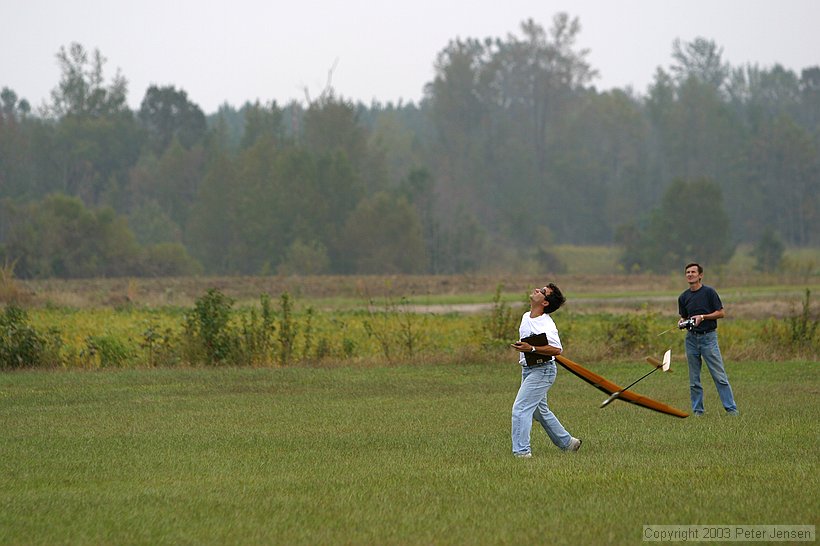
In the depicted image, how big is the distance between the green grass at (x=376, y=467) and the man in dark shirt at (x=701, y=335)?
0.56 meters

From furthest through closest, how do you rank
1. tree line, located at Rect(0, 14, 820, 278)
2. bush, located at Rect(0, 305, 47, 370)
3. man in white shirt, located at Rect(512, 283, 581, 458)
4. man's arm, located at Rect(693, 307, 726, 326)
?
tree line, located at Rect(0, 14, 820, 278)
bush, located at Rect(0, 305, 47, 370)
man's arm, located at Rect(693, 307, 726, 326)
man in white shirt, located at Rect(512, 283, 581, 458)

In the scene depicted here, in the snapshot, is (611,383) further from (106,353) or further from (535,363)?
(106,353)

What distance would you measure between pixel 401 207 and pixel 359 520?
251ft

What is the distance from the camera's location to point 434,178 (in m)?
116

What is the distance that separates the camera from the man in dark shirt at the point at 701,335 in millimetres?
15984

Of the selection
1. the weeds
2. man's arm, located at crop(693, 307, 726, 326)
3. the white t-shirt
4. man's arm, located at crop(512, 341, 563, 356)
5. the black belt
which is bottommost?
the weeds

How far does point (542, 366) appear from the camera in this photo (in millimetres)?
12391

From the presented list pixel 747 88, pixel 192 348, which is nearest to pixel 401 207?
pixel 192 348

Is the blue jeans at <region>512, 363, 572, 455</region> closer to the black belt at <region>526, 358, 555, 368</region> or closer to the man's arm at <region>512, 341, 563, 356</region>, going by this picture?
the black belt at <region>526, 358, 555, 368</region>

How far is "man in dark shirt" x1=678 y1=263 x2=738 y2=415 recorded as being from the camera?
52.4ft

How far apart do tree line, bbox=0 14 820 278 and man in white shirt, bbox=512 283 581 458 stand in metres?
67.9

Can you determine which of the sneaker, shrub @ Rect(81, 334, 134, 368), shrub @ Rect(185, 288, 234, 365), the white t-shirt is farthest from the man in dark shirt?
shrub @ Rect(81, 334, 134, 368)

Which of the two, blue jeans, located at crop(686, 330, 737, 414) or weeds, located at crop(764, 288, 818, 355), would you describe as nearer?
blue jeans, located at crop(686, 330, 737, 414)

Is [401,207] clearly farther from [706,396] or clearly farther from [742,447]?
[742,447]
